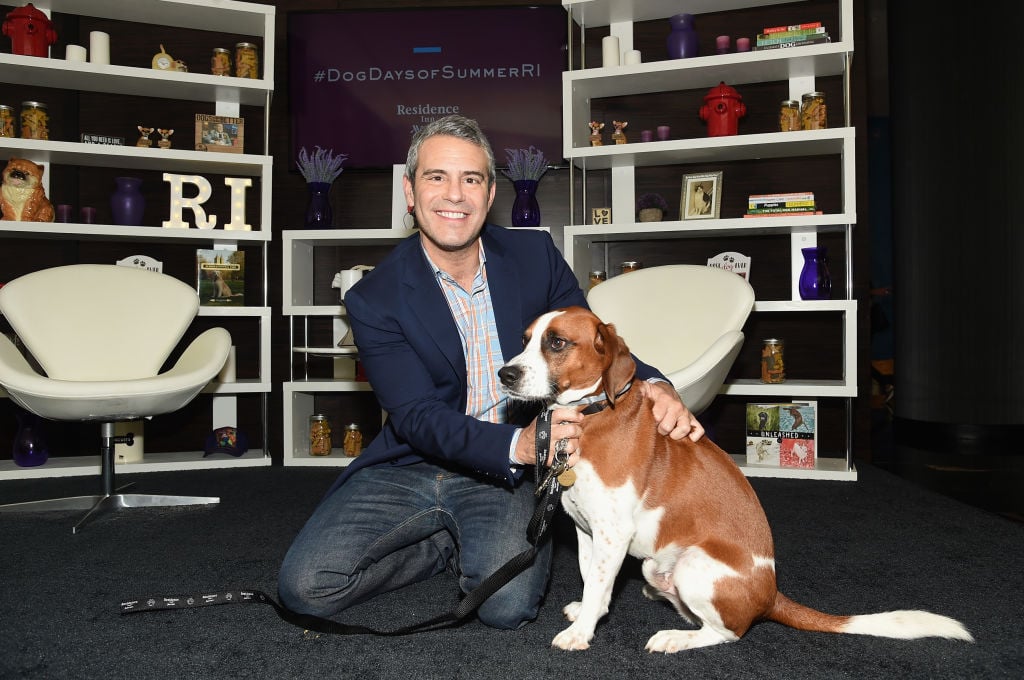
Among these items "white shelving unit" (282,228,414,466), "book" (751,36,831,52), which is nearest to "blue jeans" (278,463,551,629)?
"white shelving unit" (282,228,414,466)

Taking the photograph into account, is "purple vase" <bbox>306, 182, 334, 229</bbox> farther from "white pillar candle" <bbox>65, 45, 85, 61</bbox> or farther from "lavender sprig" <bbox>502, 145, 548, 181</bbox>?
"white pillar candle" <bbox>65, 45, 85, 61</bbox>

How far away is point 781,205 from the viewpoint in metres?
4.12

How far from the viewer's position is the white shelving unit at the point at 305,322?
442 cm

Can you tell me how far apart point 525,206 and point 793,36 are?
1.70 m

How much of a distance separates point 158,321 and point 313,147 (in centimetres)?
156

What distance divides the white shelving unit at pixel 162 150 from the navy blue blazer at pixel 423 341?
7.71 ft

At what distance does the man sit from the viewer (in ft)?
6.49

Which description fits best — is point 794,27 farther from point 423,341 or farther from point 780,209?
point 423,341

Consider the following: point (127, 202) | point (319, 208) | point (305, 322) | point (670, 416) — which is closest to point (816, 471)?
point (670, 416)

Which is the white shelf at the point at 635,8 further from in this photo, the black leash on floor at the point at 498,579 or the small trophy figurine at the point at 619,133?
the black leash on floor at the point at 498,579

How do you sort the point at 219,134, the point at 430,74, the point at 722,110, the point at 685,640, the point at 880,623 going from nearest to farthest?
the point at 880,623, the point at 685,640, the point at 722,110, the point at 219,134, the point at 430,74

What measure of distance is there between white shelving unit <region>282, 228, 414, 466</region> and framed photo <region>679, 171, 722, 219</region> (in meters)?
1.58

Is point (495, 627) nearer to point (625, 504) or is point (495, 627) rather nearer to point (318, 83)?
point (625, 504)

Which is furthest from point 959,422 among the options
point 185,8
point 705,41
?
point 185,8
